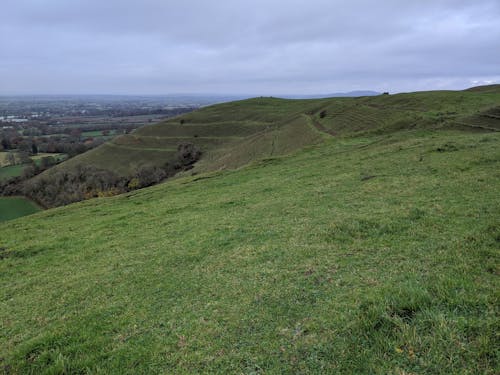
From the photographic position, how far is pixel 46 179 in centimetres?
8269

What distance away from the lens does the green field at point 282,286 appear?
5.08 m

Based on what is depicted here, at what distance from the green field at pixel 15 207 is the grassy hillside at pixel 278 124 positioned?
2068 centimetres

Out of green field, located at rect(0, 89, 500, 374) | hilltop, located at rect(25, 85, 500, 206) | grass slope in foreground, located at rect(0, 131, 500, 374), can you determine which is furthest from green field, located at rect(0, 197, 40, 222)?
grass slope in foreground, located at rect(0, 131, 500, 374)

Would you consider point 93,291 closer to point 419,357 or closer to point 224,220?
point 224,220

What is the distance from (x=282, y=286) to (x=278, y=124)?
3280 inches

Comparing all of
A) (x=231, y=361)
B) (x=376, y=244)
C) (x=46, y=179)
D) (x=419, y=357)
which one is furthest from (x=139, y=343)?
(x=46, y=179)

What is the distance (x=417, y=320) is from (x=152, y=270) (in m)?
7.66

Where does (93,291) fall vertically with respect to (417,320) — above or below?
below

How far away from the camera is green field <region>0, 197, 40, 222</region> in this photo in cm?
6167

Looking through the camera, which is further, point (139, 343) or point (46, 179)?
point (46, 179)

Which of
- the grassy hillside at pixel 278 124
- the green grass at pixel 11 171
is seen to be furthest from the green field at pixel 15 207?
A: the grassy hillside at pixel 278 124

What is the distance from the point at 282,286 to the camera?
7.48 meters

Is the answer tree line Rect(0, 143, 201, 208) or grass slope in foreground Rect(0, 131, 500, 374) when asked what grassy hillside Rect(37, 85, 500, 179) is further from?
grass slope in foreground Rect(0, 131, 500, 374)

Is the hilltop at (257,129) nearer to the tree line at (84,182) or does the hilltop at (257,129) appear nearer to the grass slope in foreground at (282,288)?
the tree line at (84,182)
